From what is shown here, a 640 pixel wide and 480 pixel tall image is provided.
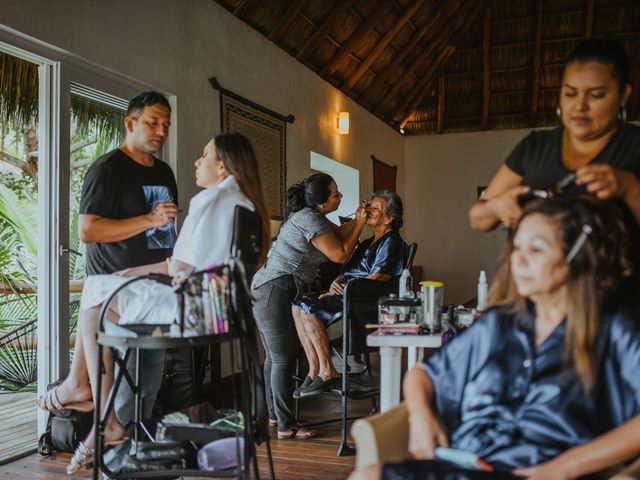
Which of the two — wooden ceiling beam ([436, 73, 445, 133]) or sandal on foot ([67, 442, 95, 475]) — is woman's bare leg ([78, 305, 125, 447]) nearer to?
sandal on foot ([67, 442, 95, 475])

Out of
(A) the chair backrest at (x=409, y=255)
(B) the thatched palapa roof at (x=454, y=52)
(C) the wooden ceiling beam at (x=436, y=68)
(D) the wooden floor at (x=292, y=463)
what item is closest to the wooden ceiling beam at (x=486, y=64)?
(B) the thatched palapa roof at (x=454, y=52)

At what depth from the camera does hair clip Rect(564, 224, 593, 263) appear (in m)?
1.42

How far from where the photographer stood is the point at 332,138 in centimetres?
723

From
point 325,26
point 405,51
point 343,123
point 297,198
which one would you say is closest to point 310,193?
point 297,198

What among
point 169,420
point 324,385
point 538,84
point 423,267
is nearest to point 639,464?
point 169,420

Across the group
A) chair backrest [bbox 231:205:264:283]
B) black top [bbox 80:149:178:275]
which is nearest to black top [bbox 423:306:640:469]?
chair backrest [bbox 231:205:264:283]

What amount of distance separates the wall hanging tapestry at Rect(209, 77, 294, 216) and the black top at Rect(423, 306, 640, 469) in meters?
3.49

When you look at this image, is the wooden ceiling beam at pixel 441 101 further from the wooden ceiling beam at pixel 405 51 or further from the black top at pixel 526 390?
the black top at pixel 526 390

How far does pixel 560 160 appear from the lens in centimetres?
174

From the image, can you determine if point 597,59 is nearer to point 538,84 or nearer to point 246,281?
point 246,281

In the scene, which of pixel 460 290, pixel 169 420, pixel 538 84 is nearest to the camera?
pixel 169 420

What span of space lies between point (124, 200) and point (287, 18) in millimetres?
3414

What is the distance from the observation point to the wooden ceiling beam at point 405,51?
8094 mm

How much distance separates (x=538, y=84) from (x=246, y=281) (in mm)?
8466
